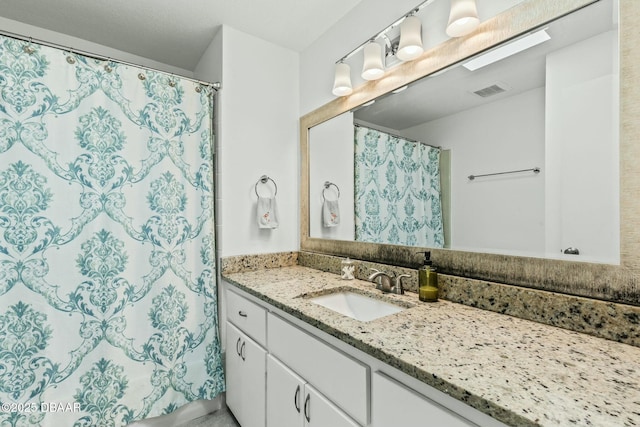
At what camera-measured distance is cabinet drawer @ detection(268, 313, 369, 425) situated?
870 millimetres

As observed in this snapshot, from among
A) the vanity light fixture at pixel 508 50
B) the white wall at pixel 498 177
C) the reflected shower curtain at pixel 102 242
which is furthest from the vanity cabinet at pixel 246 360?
the vanity light fixture at pixel 508 50

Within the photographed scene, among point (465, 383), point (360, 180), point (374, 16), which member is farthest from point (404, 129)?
point (465, 383)

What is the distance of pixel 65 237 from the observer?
1449mm

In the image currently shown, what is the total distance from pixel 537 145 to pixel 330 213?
119 cm

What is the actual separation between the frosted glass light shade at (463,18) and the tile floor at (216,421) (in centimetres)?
230

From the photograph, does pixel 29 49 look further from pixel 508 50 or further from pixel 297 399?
pixel 508 50

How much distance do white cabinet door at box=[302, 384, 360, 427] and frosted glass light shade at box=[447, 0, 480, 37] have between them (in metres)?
1.47

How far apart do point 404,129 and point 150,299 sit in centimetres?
166

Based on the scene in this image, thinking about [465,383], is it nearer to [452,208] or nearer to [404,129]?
[452,208]

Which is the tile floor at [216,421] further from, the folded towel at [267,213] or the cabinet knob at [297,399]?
the folded towel at [267,213]

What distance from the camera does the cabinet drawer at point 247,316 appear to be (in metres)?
1.42

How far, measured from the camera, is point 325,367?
3.30 ft

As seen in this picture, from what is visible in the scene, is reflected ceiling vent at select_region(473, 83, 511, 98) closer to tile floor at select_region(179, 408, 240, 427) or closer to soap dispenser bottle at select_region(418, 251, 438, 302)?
soap dispenser bottle at select_region(418, 251, 438, 302)

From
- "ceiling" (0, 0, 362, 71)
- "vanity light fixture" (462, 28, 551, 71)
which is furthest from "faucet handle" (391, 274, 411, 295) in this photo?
"ceiling" (0, 0, 362, 71)
